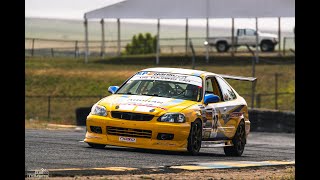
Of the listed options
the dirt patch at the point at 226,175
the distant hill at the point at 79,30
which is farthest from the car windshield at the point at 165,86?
the distant hill at the point at 79,30

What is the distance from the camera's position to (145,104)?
601 inches

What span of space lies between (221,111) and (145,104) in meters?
1.76

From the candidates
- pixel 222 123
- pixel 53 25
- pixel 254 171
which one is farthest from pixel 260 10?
pixel 53 25

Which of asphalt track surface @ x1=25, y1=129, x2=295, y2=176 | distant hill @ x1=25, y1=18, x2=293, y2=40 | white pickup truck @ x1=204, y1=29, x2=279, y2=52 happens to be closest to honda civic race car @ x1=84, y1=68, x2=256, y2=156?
asphalt track surface @ x1=25, y1=129, x2=295, y2=176

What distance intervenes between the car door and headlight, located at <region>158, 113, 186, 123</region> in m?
0.85

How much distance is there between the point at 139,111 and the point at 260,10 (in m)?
27.3

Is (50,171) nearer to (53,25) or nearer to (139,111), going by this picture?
(139,111)

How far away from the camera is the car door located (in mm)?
16172

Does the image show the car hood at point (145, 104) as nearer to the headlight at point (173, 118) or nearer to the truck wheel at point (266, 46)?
the headlight at point (173, 118)

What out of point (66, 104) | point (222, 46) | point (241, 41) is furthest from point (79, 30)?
point (66, 104)

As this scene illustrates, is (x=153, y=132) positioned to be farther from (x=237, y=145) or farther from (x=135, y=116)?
(x=237, y=145)

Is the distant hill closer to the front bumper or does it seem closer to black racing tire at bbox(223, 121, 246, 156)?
black racing tire at bbox(223, 121, 246, 156)
